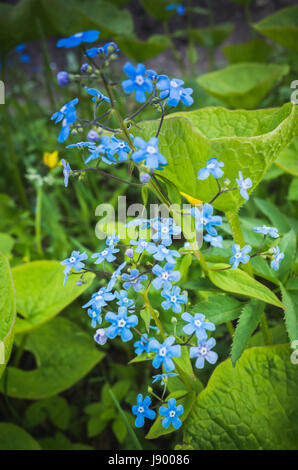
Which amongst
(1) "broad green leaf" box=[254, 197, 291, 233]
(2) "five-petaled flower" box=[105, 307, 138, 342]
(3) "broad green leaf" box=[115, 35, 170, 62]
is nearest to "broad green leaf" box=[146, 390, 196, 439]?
(2) "five-petaled flower" box=[105, 307, 138, 342]

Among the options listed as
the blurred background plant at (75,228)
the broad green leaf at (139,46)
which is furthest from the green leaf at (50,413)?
the broad green leaf at (139,46)

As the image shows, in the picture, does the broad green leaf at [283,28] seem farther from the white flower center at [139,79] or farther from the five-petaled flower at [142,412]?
the five-petaled flower at [142,412]

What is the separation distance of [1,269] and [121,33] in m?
1.55

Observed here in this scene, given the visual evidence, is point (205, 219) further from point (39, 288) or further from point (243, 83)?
point (243, 83)

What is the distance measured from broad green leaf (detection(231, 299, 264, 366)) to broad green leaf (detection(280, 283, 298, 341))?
0.18ft

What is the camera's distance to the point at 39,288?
47.9 inches

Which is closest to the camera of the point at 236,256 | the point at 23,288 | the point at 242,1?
the point at 236,256

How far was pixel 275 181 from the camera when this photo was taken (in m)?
1.89

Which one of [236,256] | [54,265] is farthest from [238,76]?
[236,256]

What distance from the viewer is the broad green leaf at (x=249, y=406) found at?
0.88 meters

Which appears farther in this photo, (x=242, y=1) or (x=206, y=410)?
(x=242, y=1)

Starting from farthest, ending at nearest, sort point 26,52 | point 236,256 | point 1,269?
1. point 26,52
2. point 1,269
3. point 236,256

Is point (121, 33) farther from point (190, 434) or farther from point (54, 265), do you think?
point (190, 434)
